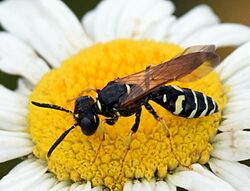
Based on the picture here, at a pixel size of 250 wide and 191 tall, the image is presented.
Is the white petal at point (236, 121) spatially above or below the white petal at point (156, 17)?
below

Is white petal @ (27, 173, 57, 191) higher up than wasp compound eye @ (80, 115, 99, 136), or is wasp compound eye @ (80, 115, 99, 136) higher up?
wasp compound eye @ (80, 115, 99, 136)

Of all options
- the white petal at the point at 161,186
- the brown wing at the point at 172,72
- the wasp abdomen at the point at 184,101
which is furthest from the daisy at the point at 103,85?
the brown wing at the point at 172,72

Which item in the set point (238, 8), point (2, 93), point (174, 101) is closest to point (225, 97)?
point (174, 101)

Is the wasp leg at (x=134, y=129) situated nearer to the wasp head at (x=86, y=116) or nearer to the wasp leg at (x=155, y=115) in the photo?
the wasp leg at (x=155, y=115)

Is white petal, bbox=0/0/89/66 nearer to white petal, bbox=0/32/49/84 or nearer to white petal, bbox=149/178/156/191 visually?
white petal, bbox=0/32/49/84

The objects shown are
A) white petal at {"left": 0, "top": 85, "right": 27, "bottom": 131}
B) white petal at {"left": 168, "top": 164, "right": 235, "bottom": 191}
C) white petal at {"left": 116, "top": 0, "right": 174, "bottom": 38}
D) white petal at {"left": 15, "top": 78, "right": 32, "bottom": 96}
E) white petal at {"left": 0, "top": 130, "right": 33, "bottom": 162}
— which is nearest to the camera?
white petal at {"left": 168, "top": 164, "right": 235, "bottom": 191}

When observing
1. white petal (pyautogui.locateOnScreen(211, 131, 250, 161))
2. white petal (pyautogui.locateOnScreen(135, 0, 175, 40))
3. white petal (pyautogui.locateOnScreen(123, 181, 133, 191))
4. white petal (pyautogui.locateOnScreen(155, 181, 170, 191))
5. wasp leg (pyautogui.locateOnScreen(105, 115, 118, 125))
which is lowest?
white petal (pyautogui.locateOnScreen(211, 131, 250, 161))

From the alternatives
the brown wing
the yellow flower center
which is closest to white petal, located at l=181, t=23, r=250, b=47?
the yellow flower center
